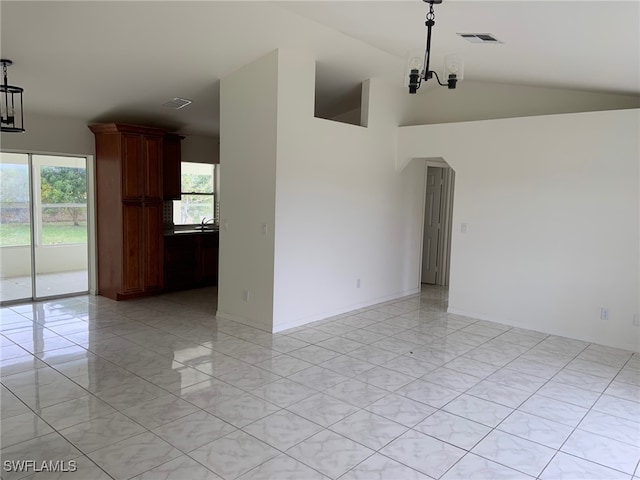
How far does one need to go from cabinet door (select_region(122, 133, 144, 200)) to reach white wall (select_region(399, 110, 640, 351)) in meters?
3.94

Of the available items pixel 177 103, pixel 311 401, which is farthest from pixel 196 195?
pixel 311 401

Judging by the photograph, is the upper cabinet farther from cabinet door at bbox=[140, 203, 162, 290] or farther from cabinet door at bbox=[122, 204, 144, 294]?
cabinet door at bbox=[122, 204, 144, 294]

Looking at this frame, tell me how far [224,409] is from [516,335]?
349 centimetres

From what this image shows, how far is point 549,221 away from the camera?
5105 mm

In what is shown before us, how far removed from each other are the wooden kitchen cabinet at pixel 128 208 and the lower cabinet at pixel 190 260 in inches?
9.1

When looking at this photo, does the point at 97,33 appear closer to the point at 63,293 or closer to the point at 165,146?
the point at 165,146

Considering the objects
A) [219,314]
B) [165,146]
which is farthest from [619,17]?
[165,146]

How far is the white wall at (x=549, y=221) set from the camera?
15.3 ft

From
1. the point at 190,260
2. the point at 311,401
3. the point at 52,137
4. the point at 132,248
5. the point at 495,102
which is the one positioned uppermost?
the point at 495,102

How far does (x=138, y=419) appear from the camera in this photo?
118 inches

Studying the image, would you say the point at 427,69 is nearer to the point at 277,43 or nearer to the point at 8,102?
the point at 277,43

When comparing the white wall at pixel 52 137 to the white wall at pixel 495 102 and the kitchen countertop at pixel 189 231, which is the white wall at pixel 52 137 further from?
the white wall at pixel 495 102

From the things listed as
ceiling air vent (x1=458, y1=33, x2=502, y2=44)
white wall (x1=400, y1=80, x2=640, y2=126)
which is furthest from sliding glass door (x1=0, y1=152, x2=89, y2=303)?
ceiling air vent (x1=458, y1=33, x2=502, y2=44)

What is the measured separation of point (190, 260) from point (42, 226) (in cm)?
206
